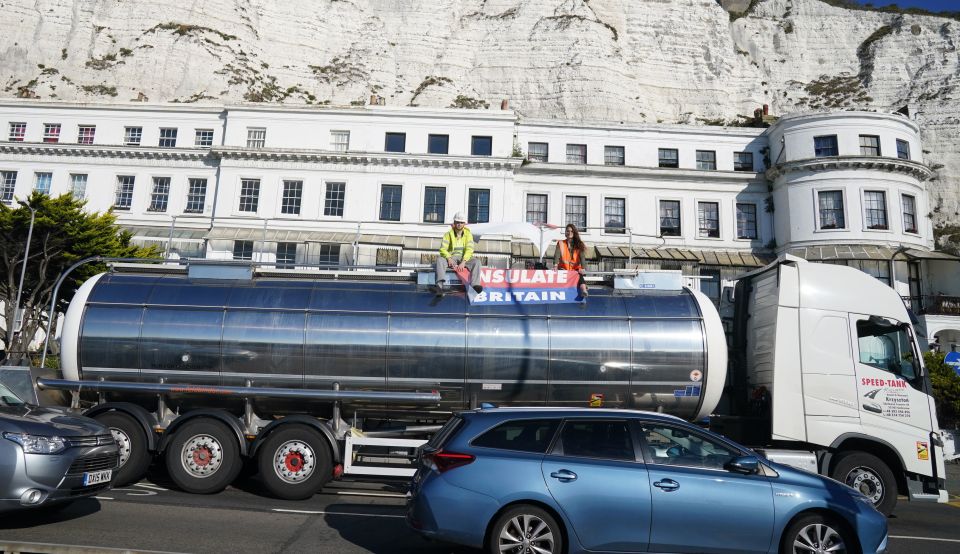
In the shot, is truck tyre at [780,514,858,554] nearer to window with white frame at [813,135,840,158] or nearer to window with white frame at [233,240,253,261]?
window with white frame at [233,240,253,261]

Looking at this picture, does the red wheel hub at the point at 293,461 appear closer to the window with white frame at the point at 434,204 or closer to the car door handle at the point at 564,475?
the car door handle at the point at 564,475

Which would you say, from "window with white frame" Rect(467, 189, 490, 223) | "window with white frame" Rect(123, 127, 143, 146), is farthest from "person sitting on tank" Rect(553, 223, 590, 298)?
"window with white frame" Rect(123, 127, 143, 146)

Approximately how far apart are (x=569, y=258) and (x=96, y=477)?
8563 mm

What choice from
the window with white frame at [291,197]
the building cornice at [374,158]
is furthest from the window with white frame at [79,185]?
the window with white frame at [291,197]

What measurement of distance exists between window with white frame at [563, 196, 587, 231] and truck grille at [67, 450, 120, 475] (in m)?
31.7

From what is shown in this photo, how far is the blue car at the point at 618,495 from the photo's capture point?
6113mm

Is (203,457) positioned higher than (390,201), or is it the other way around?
(390,201)

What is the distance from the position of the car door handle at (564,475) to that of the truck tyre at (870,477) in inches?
259

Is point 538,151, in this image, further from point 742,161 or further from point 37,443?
point 37,443

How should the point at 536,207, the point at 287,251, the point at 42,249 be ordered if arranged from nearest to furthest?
the point at 42,249, the point at 287,251, the point at 536,207

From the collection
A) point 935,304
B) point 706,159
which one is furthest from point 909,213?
point 706,159

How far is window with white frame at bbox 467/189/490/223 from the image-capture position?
120 ft

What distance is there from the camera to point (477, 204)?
120 feet

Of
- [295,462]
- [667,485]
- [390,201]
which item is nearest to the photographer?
[667,485]
